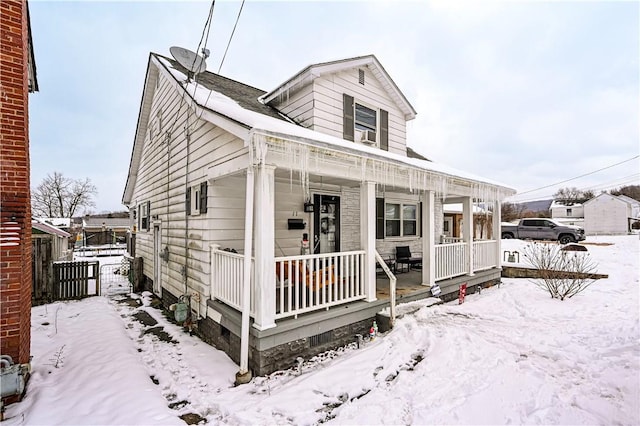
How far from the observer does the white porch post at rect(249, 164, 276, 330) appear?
3.82 metres

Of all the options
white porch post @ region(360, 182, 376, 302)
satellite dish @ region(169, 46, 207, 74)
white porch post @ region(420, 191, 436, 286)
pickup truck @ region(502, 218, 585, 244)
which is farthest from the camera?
pickup truck @ region(502, 218, 585, 244)

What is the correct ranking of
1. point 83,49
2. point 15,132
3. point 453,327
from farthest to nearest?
point 83,49 → point 453,327 → point 15,132

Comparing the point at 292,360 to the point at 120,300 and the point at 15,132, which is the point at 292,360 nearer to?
the point at 15,132

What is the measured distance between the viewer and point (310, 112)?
6.75 m

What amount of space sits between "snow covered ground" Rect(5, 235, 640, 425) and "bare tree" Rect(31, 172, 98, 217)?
4145 cm

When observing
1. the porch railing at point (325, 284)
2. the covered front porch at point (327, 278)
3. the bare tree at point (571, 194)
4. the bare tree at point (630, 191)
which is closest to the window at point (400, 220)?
the covered front porch at point (327, 278)

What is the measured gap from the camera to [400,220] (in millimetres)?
A: 9523

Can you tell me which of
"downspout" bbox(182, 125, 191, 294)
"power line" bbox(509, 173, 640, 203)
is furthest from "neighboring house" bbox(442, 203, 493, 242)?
"power line" bbox(509, 173, 640, 203)

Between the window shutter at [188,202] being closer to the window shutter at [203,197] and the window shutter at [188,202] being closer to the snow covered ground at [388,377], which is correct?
the window shutter at [203,197]

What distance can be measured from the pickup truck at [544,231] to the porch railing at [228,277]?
22683 millimetres

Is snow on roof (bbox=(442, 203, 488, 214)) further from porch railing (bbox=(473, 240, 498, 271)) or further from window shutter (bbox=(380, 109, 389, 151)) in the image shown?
window shutter (bbox=(380, 109, 389, 151))

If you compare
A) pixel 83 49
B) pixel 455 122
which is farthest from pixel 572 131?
pixel 83 49

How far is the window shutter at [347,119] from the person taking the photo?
7137mm

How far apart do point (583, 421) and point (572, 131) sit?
30.4m
